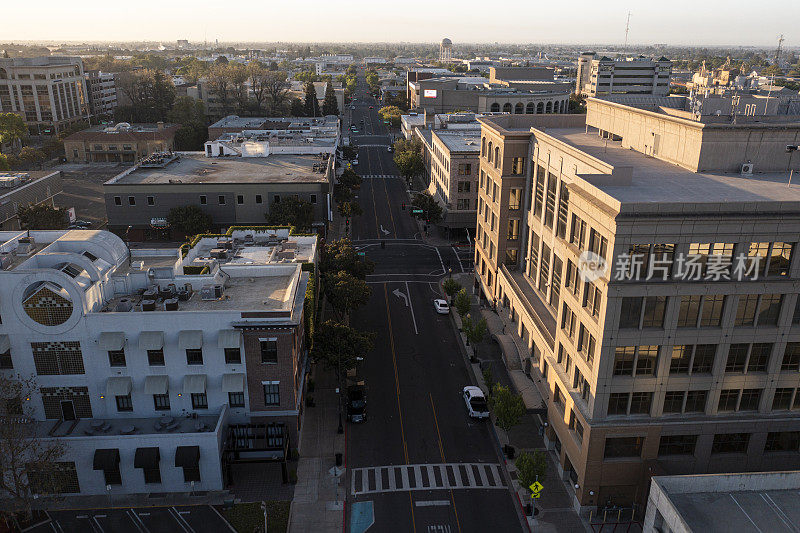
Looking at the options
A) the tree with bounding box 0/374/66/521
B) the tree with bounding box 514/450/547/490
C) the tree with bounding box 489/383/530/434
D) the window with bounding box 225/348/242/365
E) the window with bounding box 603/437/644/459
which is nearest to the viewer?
the tree with bounding box 0/374/66/521

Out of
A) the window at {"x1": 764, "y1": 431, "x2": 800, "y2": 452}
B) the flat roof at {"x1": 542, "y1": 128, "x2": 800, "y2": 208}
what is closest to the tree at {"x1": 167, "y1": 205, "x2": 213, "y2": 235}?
the flat roof at {"x1": 542, "y1": 128, "x2": 800, "y2": 208}

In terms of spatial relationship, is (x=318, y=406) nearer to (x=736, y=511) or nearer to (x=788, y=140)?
(x=736, y=511)

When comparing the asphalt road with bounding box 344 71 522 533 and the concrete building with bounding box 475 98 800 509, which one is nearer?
the concrete building with bounding box 475 98 800 509

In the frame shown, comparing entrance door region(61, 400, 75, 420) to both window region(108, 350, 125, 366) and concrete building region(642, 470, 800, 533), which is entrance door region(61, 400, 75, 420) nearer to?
window region(108, 350, 125, 366)

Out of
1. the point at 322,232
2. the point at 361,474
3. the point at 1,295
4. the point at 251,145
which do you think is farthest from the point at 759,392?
the point at 251,145

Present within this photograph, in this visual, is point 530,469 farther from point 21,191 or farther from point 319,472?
point 21,191

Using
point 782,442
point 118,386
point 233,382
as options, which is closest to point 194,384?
point 233,382
